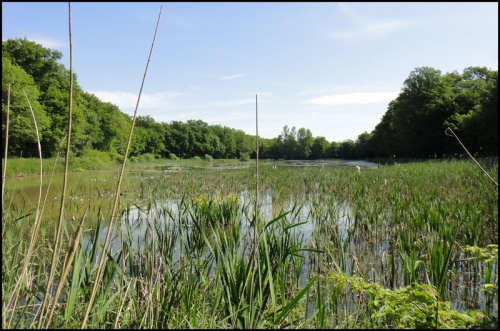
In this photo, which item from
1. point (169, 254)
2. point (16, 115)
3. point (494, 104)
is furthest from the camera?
point (494, 104)

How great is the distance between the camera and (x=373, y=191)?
10.2 m

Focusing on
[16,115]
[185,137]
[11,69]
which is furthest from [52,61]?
[185,137]

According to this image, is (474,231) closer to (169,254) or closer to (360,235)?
(360,235)

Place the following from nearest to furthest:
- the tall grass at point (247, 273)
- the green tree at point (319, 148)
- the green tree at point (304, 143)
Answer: the tall grass at point (247, 273) → the green tree at point (304, 143) → the green tree at point (319, 148)

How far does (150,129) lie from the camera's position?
74438 mm

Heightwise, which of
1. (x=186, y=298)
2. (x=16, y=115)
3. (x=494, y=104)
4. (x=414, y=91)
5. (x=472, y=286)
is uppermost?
(x=414, y=91)

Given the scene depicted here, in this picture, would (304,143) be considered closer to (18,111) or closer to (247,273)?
(18,111)

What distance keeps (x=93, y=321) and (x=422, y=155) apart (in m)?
47.4

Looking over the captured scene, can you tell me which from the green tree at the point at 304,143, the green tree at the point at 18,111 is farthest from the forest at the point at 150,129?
the green tree at the point at 304,143

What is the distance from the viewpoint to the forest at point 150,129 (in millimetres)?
25300

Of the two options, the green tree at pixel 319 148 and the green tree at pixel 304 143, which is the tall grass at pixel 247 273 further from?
the green tree at pixel 319 148

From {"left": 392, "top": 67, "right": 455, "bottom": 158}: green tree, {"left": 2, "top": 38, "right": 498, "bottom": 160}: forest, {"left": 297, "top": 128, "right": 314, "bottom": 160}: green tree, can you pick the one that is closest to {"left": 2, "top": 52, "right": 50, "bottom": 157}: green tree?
{"left": 2, "top": 38, "right": 498, "bottom": 160}: forest

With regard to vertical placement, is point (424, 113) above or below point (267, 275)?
above

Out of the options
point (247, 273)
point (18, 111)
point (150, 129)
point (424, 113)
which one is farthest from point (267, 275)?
point (150, 129)
